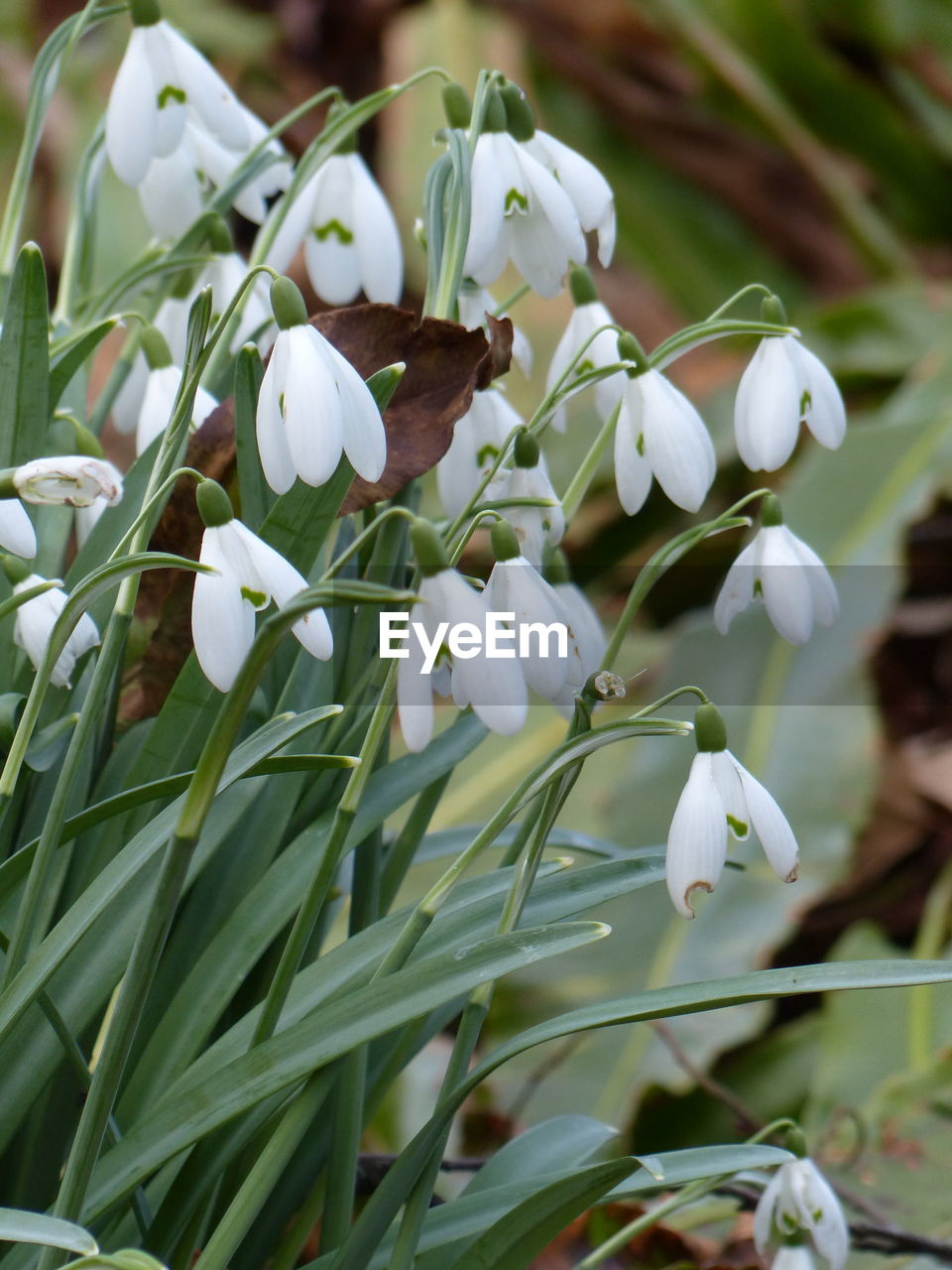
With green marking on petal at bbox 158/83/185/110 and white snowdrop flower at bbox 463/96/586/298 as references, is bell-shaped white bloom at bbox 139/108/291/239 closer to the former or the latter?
green marking on petal at bbox 158/83/185/110

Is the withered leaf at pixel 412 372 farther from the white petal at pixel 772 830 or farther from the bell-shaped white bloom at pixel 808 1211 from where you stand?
the bell-shaped white bloom at pixel 808 1211

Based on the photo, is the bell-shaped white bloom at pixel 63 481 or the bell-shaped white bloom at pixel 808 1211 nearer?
the bell-shaped white bloom at pixel 63 481

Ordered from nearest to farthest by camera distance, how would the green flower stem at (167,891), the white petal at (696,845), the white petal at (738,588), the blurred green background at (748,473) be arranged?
1. the green flower stem at (167,891)
2. the white petal at (696,845)
3. the white petal at (738,588)
4. the blurred green background at (748,473)

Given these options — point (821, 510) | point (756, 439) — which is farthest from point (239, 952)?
point (821, 510)

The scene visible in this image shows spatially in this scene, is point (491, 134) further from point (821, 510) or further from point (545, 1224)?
point (821, 510)

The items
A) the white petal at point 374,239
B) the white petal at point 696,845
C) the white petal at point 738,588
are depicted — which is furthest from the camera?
the white petal at point 374,239

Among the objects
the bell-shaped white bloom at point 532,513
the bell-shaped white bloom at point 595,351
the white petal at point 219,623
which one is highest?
the bell-shaped white bloom at point 595,351

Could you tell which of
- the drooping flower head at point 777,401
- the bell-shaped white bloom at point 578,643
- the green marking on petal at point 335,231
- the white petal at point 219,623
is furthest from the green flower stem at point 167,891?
the green marking on petal at point 335,231

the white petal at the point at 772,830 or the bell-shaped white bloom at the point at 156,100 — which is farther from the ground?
the bell-shaped white bloom at the point at 156,100

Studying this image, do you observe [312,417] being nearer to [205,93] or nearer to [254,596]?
[254,596]
